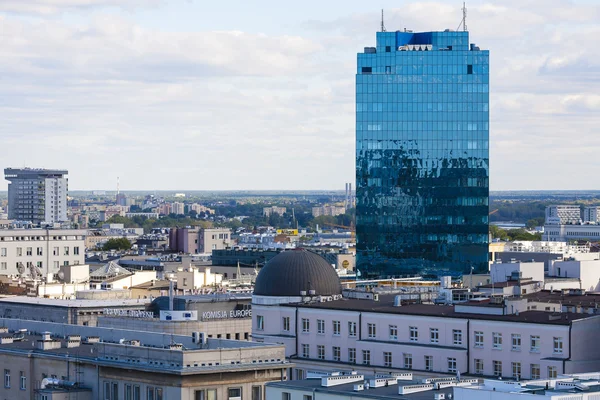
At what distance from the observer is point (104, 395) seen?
269ft

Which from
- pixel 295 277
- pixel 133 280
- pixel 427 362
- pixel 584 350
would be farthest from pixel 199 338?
pixel 133 280

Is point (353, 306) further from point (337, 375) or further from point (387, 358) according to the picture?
point (337, 375)

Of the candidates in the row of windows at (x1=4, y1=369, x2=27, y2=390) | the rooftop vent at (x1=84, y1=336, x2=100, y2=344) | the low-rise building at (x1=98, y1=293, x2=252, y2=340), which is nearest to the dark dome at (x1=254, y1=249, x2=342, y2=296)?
the low-rise building at (x1=98, y1=293, x2=252, y2=340)

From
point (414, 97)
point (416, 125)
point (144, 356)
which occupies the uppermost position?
point (414, 97)

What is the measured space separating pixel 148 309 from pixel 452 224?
259 feet

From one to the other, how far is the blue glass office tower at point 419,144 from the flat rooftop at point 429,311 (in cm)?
7474

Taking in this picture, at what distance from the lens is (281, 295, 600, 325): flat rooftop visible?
320ft

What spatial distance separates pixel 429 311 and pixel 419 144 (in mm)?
93606

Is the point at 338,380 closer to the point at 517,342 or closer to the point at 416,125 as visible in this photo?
the point at 517,342

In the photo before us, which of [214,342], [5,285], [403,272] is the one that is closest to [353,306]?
[214,342]

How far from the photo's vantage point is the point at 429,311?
345ft

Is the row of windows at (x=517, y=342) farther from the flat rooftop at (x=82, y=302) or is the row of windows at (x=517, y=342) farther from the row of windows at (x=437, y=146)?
the row of windows at (x=437, y=146)

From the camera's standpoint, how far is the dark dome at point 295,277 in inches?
4441

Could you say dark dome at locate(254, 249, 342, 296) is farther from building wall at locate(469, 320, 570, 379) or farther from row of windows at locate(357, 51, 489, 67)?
row of windows at locate(357, 51, 489, 67)
